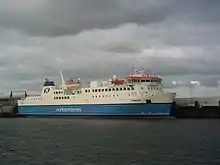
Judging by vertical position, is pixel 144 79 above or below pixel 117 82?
above

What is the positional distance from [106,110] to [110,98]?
9.37 feet

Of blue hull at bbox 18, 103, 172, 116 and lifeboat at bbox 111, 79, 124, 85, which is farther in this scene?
lifeboat at bbox 111, 79, 124, 85

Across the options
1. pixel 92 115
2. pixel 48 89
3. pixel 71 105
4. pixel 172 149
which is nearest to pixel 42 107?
pixel 48 89

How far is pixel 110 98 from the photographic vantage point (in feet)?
277

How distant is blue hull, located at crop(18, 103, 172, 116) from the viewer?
8056cm

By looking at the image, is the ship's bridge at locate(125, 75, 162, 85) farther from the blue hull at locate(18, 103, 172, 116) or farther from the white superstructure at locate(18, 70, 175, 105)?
the blue hull at locate(18, 103, 172, 116)

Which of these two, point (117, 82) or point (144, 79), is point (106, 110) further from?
point (144, 79)

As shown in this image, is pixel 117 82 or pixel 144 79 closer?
pixel 117 82

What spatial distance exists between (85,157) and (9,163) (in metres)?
5.56

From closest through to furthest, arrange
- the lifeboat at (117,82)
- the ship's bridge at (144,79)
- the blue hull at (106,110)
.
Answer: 1. the blue hull at (106,110)
2. the ship's bridge at (144,79)
3. the lifeboat at (117,82)

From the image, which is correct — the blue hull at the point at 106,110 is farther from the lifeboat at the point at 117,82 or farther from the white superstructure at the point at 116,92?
the lifeboat at the point at 117,82

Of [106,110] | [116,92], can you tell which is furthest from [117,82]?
[106,110]

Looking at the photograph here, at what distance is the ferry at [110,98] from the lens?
266ft

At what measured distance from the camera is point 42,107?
100 metres
